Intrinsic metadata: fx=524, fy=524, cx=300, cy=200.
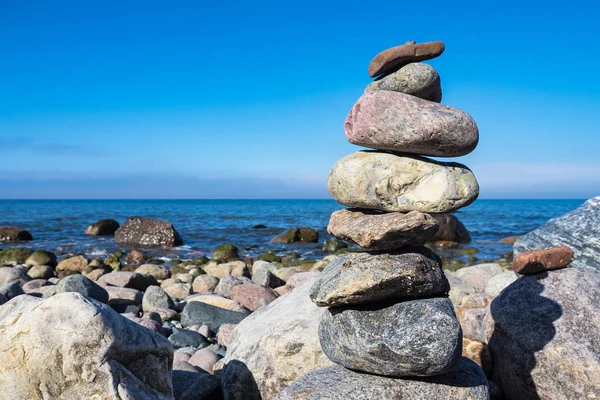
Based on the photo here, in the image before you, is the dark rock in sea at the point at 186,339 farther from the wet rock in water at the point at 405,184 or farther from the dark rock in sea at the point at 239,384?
the wet rock in water at the point at 405,184

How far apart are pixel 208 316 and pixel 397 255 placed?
19.7 feet

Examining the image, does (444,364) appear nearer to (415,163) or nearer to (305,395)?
(305,395)

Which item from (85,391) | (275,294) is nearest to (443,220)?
(275,294)

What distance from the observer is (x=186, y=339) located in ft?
28.3

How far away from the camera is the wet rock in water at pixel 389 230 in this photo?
4273 millimetres

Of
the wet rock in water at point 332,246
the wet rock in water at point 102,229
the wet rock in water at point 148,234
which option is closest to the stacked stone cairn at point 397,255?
the wet rock in water at point 332,246

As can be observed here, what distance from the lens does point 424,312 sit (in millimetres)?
4312

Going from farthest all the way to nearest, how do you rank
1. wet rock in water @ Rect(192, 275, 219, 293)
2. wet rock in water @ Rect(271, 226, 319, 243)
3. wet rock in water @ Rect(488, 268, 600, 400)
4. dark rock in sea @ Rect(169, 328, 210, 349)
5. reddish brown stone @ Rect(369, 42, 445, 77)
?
wet rock in water @ Rect(271, 226, 319, 243)
wet rock in water @ Rect(192, 275, 219, 293)
dark rock in sea @ Rect(169, 328, 210, 349)
wet rock in water @ Rect(488, 268, 600, 400)
reddish brown stone @ Rect(369, 42, 445, 77)

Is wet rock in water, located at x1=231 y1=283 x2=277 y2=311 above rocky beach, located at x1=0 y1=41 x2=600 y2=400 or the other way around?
the other way around

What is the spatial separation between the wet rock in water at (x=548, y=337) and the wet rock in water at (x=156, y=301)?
7.40 m

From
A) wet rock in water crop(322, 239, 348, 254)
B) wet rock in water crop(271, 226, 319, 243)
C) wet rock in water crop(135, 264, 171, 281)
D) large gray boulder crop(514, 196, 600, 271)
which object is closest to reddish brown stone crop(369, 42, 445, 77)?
large gray boulder crop(514, 196, 600, 271)

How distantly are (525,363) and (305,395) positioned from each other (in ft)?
7.95

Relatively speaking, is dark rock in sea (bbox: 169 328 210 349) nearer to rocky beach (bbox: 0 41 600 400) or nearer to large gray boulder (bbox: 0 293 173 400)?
rocky beach (bbox: 0 41 600 400)

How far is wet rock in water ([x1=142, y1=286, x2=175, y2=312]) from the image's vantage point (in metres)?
11.2
